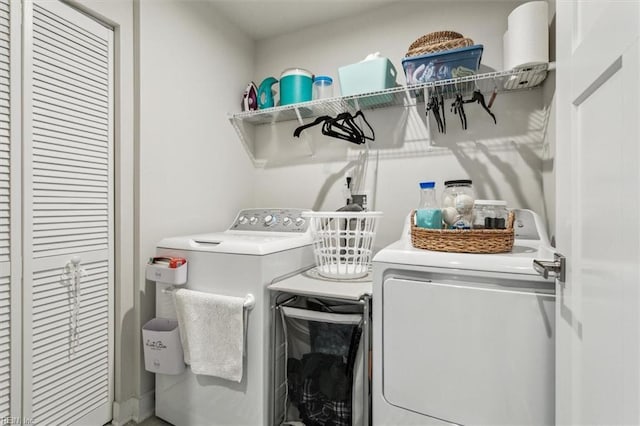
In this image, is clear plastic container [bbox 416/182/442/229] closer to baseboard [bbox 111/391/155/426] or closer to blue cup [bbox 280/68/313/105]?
blue cup [bbox 280/68/313/105]

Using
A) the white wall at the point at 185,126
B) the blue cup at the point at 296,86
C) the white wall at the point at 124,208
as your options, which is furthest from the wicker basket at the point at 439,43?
the white wall at the point at 124,208

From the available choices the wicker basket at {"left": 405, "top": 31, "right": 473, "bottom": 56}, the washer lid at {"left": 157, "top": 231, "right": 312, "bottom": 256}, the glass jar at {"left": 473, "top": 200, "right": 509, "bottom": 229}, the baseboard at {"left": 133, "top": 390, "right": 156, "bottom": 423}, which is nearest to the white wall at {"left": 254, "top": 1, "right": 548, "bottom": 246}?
the wicker basket at {"left": 405, "top": 31, "right": 473, "bottom": 56}

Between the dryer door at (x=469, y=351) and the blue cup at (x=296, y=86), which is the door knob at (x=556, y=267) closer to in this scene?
the dryer door at (x=469, y=351)

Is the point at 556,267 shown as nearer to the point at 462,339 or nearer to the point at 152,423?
the point at 462,339

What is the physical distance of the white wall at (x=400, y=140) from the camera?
178 centimetres

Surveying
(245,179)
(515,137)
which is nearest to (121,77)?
(245,179)

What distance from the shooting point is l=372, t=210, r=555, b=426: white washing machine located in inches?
39.7

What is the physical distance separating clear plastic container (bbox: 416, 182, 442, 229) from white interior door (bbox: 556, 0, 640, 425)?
1.44 feet

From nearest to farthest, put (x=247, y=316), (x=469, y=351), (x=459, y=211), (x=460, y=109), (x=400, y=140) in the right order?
1. (x=469, y=351)
2. (x=459, y=211)
3. (x=247, y=316)
4. (x=460, y=109)
5. (x=400, y=140)

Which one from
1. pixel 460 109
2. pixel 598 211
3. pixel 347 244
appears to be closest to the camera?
pixel 598 211

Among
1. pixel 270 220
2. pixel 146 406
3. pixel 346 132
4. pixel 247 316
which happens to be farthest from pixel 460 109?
pixel 146 406

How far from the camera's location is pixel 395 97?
76.6 inches

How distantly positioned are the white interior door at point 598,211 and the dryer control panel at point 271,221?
1.33 m

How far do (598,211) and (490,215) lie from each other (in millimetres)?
708
